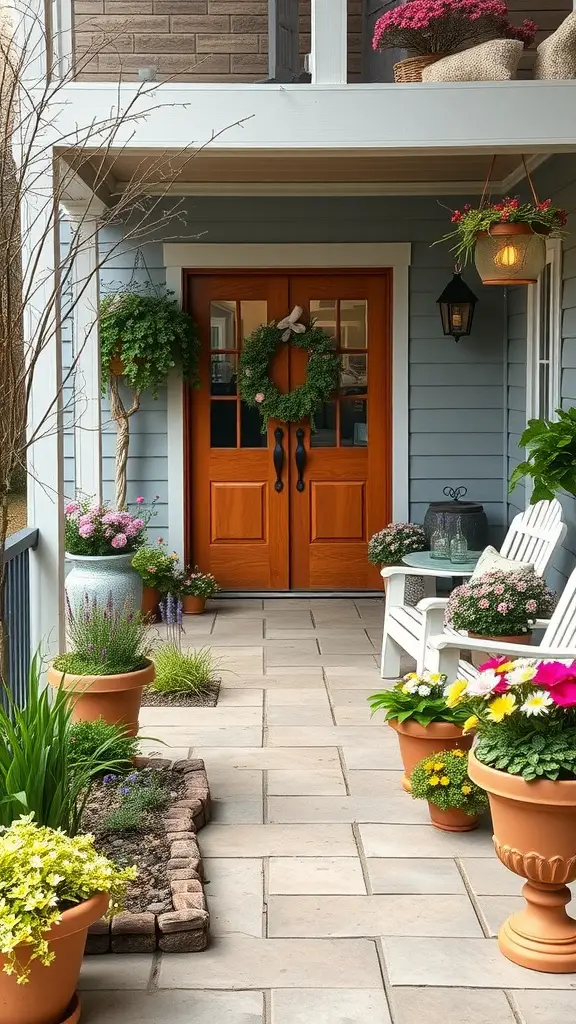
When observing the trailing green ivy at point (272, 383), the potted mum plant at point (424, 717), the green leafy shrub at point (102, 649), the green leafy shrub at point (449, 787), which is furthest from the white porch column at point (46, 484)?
the trailing green ivy at point (272, 383)

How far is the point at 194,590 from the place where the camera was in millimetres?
7641

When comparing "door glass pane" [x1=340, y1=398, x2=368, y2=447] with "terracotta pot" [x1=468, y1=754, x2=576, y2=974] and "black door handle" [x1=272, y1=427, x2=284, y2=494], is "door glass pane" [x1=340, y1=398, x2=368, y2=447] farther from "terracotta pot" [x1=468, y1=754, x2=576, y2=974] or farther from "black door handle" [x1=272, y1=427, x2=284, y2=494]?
"terracotta pot" [x1=468, y1=754, x2=576, y2=974]

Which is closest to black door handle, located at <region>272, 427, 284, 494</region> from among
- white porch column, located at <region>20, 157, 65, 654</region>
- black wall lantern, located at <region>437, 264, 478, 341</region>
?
black wall lantern, located at <region>437, 264, 478, 341</region>

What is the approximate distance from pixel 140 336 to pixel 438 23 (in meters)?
3.22

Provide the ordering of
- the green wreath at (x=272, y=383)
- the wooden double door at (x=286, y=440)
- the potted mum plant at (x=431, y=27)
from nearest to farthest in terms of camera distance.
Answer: the potted mum plant at (x=431, y=27)
the green wreath at (x=272, y=383)
the wooden double door at (x=286, y=440)

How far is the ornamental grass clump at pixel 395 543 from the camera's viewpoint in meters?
7.35

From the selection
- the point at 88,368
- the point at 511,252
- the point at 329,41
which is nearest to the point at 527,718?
the point at 511,252

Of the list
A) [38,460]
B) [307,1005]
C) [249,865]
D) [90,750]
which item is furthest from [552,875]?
[38,460]

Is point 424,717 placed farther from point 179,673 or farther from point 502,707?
point 179,673

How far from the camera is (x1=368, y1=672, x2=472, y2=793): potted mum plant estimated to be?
4062 millimetres

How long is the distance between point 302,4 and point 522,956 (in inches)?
230

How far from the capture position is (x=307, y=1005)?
9.19 feet

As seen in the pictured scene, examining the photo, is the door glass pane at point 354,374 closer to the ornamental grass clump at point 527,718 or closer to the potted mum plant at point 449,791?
the potted mum plant at point 449,791

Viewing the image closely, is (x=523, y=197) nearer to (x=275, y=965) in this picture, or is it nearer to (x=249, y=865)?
(x=249, y=865)
